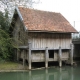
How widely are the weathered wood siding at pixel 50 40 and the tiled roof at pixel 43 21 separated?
67cm

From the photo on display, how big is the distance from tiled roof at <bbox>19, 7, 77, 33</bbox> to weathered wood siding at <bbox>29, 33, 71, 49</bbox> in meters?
0.67

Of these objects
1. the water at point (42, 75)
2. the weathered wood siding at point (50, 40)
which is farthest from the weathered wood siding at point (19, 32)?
the water at point (42, 75)

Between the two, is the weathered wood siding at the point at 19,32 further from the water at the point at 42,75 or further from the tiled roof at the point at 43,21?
the water at the point at 42,75

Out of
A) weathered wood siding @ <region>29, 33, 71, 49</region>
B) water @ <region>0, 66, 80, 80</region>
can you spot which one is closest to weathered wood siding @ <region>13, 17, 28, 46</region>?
weathered wood siding @ <region>29, 33, 71, 49</region>

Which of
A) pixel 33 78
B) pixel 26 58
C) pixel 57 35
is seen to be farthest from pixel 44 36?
pixel 33 78

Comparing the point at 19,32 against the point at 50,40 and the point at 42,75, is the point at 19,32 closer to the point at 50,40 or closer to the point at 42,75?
the point at 50,40

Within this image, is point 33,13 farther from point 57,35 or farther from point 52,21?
point 57,35

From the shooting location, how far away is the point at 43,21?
17906mm

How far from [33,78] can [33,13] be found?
7368 millimetres

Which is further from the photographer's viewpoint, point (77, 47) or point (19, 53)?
point (77, 47)

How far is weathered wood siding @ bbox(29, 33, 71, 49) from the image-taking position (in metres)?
16.9

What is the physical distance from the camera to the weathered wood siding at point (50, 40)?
1689cm

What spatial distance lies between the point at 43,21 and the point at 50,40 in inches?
79.6

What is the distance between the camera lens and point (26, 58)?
1783cm
